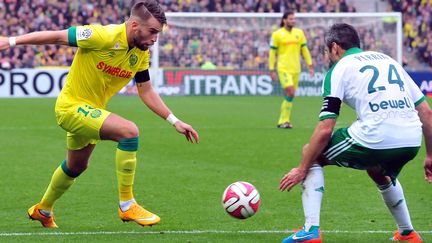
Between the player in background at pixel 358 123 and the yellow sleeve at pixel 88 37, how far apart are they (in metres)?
2.04

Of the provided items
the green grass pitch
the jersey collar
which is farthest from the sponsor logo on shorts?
the jersey collar

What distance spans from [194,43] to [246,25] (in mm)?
1981

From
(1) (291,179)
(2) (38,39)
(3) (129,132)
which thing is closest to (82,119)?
(3) (129,132)

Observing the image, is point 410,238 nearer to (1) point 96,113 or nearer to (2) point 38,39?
(1) point 96,113

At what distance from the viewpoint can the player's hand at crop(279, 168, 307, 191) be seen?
7070 mm

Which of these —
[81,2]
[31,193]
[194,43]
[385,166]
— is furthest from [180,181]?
[81,2]

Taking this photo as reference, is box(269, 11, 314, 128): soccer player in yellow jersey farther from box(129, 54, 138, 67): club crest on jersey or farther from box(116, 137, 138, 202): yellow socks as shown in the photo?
box(116, 137, 138, 202): yellow socks

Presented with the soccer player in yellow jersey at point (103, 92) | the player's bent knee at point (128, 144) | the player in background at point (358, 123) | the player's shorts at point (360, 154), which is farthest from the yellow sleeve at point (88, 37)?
the player's shorts at point (360, 154)

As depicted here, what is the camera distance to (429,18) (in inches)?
1539

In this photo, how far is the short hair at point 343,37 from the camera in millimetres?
7223

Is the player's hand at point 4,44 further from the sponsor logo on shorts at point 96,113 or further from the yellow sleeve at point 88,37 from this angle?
the sponsor logo on shorts at point 96,113

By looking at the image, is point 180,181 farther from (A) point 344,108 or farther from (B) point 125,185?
(A) point 344,108

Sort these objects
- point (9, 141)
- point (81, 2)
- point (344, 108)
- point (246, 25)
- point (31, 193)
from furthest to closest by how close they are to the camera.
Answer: point (81, 2), point (246, 25), point (344, 108), point (9, 141), point (31, 193)

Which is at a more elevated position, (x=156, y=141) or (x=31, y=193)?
(x=31, y=193)
